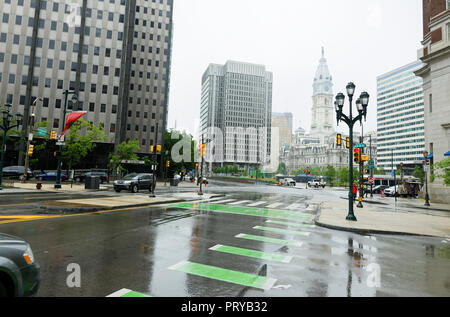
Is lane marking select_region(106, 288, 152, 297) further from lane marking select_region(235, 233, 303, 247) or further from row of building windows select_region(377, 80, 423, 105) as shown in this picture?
row of building windows select_region(377, 80, 423, 105)

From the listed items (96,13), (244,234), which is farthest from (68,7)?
(244,234)

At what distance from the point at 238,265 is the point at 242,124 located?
17457 centimetres

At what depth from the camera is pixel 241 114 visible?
178 meters

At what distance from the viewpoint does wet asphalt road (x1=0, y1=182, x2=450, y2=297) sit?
426 cm

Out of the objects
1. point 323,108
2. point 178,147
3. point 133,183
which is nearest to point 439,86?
point 133,183

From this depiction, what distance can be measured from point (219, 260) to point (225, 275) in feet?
3.00

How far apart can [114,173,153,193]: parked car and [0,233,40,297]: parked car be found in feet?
69.6

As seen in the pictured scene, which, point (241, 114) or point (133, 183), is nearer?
point (133, 183)

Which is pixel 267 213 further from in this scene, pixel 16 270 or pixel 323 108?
pixel 323 108

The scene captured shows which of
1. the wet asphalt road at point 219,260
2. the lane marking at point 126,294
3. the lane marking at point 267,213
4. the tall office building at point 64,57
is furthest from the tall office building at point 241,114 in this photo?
the lane marking at point 126,294

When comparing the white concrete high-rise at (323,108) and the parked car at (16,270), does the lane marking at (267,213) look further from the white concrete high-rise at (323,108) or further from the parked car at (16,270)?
the white concrete high-rise at (323,108)

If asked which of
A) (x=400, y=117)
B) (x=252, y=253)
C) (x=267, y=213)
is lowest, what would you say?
(x=267, y=213)
